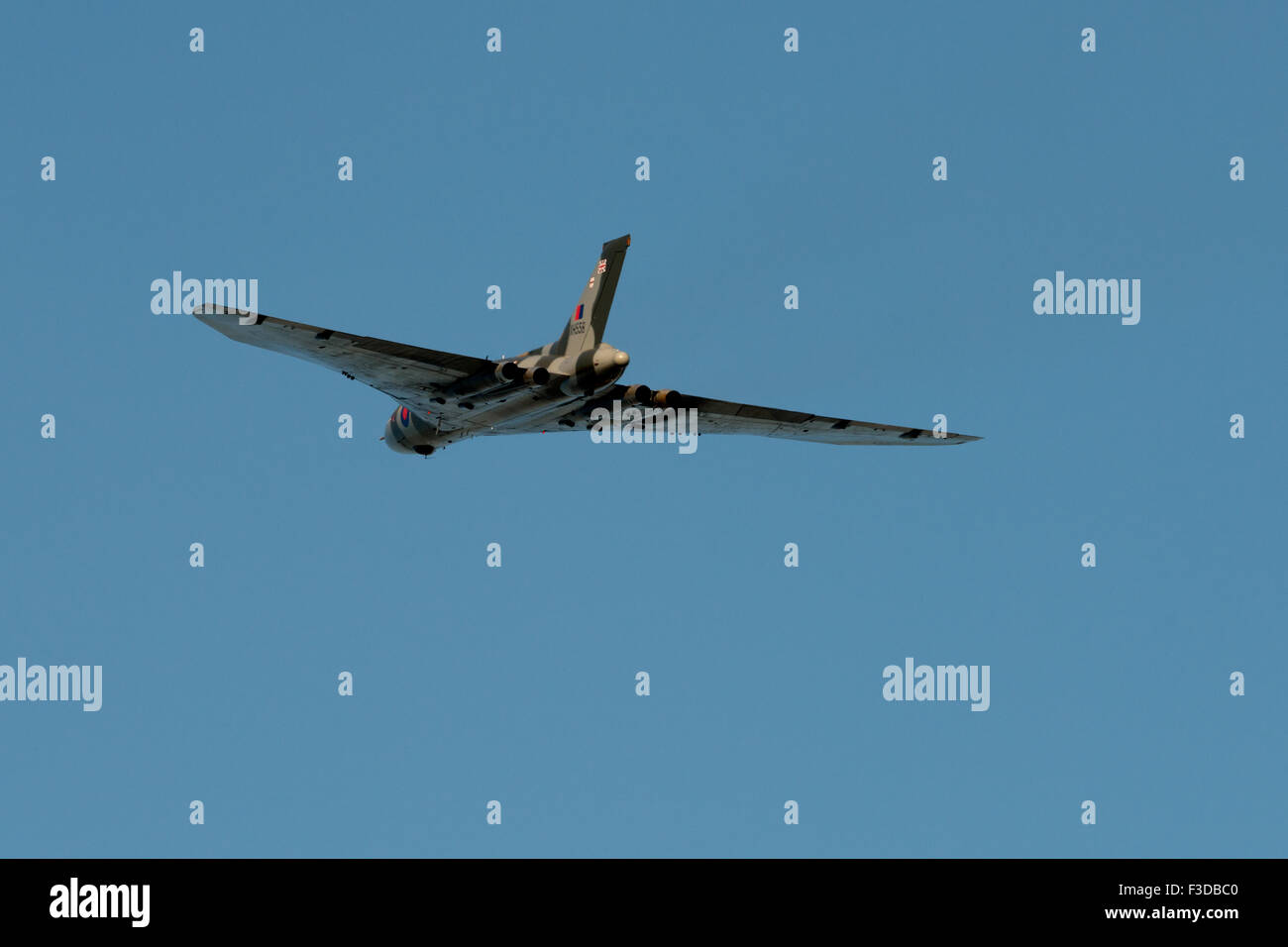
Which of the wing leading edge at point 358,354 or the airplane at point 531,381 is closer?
the wing leading edge at point 358,354

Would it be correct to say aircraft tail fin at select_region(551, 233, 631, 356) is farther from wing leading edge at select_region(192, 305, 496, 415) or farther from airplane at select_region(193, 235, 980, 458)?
wing leading edge at select_region(192, 305, 496, 415)

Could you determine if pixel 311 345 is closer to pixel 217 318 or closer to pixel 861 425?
pixel 217 318

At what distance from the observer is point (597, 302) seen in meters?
47.3

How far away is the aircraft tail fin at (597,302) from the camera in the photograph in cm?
4731

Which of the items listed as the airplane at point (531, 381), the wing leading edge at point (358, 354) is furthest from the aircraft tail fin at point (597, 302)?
the wing leading edge at point (358, 354)

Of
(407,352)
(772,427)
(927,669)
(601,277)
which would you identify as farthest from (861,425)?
(407,352)

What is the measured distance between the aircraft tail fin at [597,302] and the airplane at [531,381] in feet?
0.10

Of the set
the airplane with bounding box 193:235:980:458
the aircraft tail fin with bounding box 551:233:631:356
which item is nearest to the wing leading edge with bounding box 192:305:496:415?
the airplane with bounding box 193:235:980:458

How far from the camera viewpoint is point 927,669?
55938mm

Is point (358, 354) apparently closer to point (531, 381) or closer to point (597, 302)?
point (531, 381)

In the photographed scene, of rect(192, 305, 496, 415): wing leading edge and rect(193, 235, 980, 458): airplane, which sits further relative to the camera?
rect(193, 235, 980, 458): airplane

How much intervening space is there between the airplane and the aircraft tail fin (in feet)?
0.10

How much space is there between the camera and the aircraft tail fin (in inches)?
1863

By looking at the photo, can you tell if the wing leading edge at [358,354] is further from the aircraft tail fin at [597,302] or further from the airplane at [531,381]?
the aircraft tail fin at [597,302]
